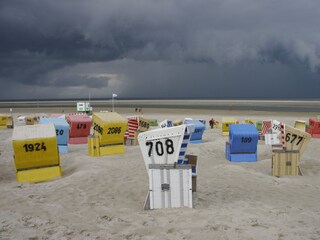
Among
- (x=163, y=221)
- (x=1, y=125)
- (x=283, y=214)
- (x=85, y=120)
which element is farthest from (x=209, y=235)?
(x=1, y=125)

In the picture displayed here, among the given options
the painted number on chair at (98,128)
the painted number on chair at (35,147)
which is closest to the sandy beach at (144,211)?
the painted number on chair at (35,147)

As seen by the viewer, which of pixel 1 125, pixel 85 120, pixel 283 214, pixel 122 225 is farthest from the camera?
pixel 1 125

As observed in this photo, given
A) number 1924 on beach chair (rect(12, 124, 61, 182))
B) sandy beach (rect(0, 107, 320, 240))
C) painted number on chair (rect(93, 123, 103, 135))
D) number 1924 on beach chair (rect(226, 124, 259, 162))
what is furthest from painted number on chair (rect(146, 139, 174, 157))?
painted number on chair (rect(93, 123, 103, 135))

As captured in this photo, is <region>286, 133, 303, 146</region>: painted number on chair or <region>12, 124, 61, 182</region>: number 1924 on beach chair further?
<region>286, 133, 303, 146</region>: painted number on chair

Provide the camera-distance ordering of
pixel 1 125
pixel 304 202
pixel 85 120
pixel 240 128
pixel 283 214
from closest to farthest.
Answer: pixel 283 214 < pixel 304 202 < pixel 240 128 < pixel 85 120 < pixel 1 125

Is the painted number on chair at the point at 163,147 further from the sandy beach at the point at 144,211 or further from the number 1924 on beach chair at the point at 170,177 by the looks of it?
the sandy beach at the point at 144,211

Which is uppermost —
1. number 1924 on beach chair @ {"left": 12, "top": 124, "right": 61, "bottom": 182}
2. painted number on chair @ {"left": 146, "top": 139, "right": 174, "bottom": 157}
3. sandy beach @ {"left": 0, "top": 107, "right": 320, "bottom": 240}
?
painted number on chair @ {"left": 146, "top": 139, "right": 174, "bottom": 157}

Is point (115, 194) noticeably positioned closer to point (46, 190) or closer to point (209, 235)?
point (46, 190)

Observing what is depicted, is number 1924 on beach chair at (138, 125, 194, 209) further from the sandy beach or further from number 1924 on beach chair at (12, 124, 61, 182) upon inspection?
number 1924 on beach chair at (12, 124, 61, 182)

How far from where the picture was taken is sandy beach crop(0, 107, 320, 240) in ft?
22.8

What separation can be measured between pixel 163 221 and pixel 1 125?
34.4 meters

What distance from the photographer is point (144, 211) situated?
8359 mm

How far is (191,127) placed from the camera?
28.2 feet

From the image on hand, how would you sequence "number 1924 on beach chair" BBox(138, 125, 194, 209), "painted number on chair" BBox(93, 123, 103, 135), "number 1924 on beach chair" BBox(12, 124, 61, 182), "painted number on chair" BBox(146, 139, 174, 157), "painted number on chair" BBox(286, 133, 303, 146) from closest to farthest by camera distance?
1. "number 1924 on beach chair" BBox(138, 125, 194, 209)
2. "painted number on chair" BBox(146, 139, 174, 157)
3. "number 1924 on beach chair" BBox(12, 124, 61, 182)
4. "painted number on chair" BBox(286, 133, 303, 146)
5. "painted number on chair" BBox(93, 123, 103, 135)
